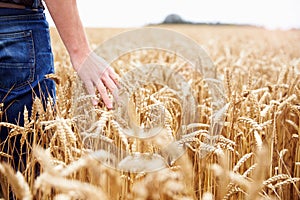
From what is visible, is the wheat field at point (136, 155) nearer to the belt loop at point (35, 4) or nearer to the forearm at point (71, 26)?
the forearm at point (71, 26)

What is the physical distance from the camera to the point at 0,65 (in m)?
1.40

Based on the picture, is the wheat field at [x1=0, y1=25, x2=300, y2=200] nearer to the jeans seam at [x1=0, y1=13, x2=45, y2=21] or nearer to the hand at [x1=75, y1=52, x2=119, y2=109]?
the hand at [x1=75, y1=52, x2=119, y2=109]

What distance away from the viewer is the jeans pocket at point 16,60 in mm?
1396

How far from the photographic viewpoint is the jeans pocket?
4.58ft

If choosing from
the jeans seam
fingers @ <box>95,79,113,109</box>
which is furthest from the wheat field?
the jeans seam

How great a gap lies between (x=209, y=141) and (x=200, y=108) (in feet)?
1.52

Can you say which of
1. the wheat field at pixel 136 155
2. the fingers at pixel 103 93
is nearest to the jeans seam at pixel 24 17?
the wheat field at pixel 136 155

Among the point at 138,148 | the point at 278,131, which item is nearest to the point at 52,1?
the point at 138,148

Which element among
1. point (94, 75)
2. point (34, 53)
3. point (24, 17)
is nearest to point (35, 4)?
point (24, 17)

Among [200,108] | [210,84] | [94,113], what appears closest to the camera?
[94,113]

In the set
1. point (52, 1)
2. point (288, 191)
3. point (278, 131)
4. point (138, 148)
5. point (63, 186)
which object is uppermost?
point (52, 1)

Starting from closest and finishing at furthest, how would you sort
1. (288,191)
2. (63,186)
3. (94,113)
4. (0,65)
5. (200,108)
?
(63,186) → (94,113) → (0,65) → (288,191) → (200,108)

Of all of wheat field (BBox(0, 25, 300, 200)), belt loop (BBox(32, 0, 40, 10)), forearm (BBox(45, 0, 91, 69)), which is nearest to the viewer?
wheat field (BBox(0, 25, 300, 200))

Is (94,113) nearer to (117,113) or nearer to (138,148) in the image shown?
(117,113)
